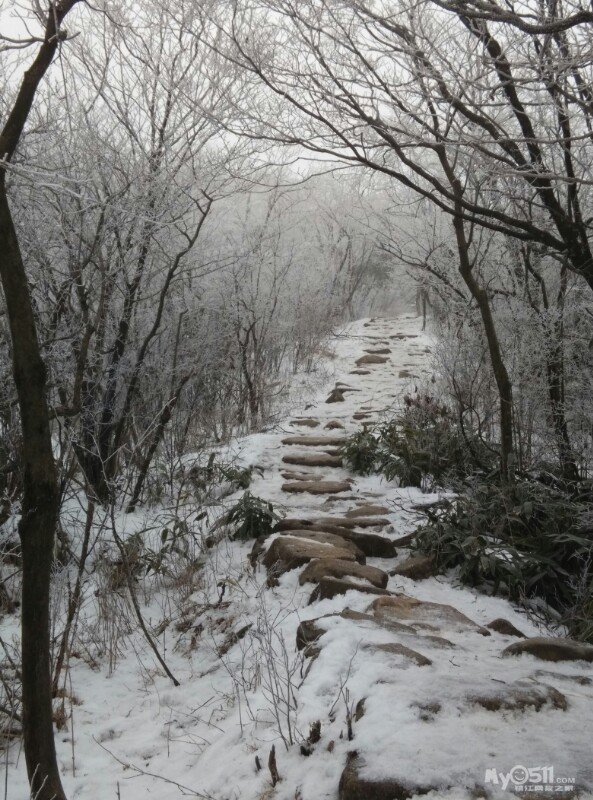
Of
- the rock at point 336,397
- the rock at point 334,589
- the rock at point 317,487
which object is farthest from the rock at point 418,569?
the rock at point 336,397

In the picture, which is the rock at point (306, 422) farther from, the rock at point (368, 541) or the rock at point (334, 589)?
the rock at point (334, 589)

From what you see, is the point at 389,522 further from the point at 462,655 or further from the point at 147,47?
the point at 147,47

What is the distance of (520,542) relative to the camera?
3393mm

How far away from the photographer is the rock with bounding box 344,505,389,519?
14.4 feet

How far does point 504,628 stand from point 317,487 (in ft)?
7.96

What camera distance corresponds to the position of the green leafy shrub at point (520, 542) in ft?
10.5

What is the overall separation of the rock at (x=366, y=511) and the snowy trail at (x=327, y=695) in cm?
41

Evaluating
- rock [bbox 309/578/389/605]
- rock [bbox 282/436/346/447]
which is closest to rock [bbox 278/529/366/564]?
rock [bbox 309/578/389/605]

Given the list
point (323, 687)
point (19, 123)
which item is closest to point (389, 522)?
point (323, 687)

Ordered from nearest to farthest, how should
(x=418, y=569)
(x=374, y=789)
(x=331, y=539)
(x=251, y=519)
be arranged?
(x=374, y=789) → (x=418, y=569) → (x=331, y=539) → (x=251, y=519)

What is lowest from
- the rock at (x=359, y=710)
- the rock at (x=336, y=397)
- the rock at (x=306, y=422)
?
the rock at (x=359, y=710)

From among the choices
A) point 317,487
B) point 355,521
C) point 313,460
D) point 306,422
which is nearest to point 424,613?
point 355,521

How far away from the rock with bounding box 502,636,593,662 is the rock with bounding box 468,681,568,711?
388 millimetres

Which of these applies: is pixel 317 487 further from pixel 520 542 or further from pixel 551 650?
pixel 551 650
